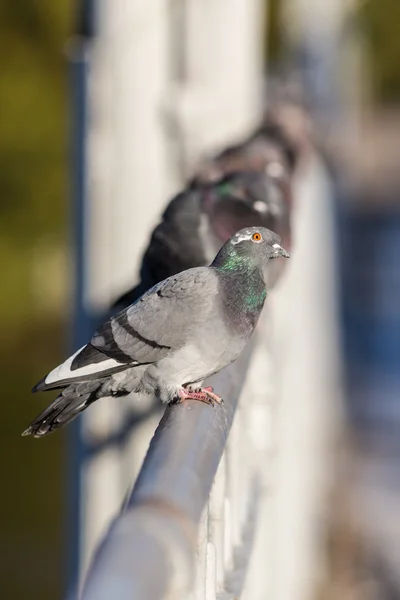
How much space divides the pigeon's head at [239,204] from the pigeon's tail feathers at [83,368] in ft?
4.20

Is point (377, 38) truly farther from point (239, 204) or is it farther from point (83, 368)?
point (83, 368)

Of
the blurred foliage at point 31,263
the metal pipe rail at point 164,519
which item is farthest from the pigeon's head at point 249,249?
the blurred foliage at point 31,263

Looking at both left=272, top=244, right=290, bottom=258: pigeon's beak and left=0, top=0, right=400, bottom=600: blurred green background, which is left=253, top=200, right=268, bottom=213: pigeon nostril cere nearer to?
left=272, top=244, right=290, bottom=258: pigeon's beak

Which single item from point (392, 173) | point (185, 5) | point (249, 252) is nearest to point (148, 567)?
point (249, 252)

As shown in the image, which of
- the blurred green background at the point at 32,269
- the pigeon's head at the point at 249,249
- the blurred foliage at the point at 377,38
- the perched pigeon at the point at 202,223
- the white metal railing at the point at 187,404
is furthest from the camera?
the blurred foliage at the point at 377,38

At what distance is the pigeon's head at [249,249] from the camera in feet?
9.15

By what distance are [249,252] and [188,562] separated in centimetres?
141

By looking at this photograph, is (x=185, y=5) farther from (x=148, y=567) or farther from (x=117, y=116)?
(x=148, y=567)

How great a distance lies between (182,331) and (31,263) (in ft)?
24.7

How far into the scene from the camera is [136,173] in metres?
6.43

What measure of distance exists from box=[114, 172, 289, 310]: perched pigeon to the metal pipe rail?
5.42 feet

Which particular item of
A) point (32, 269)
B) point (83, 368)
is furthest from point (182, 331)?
point (32, 269)

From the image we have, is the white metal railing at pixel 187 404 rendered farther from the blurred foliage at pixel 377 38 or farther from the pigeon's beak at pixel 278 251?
the blurred foliage at pixel 377 38

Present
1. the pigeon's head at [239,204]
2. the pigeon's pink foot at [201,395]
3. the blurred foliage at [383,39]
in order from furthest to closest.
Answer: the blurred foliage at [383,39] → the pigeon's head at [239,204] → the pigeon's pink foot at [201,395]
